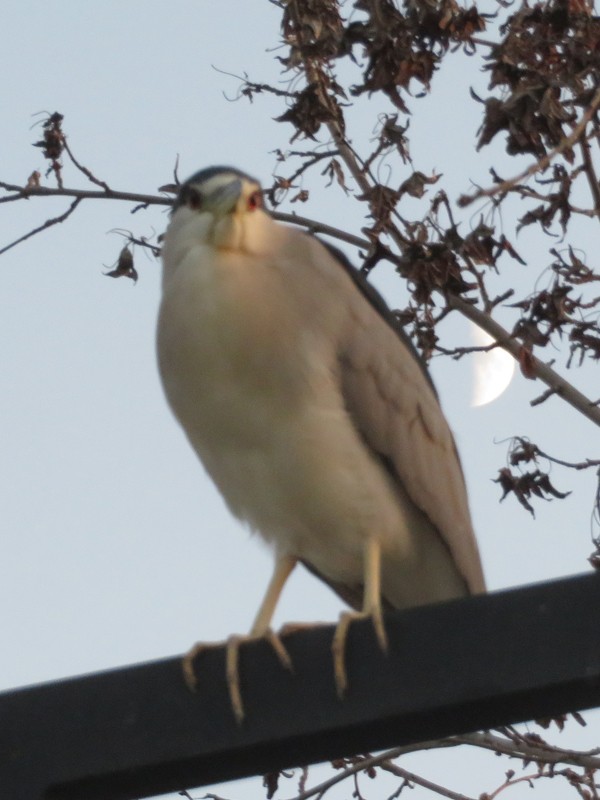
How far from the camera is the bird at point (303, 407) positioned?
322 cm

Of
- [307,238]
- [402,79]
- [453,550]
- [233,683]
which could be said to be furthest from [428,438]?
[233,683]

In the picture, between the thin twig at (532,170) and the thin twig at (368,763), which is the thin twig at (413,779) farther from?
the thin twig at (532,170)

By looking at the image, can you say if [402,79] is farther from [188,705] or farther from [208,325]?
[188,705]

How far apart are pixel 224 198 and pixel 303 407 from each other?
0.55m

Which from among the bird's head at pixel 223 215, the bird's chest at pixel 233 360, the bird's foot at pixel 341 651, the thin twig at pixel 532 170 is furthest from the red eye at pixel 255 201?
the bird's foot at pixel 341 651

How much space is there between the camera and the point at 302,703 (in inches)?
78.5

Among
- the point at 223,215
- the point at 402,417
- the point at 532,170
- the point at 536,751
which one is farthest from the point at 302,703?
the point at 536,751

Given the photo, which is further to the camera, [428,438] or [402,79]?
[402,79]

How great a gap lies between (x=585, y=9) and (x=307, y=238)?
934 millimetres

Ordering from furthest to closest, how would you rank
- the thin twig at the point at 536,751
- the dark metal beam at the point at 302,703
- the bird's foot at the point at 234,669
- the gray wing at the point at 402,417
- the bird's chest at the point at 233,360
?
the thin twig at the point at 536,751
the gray wing at the point at 402,417
the bird's chest at the point at 233,360
the bird's foot at the point at 234,669
the dark metal beam at the point at 302,703

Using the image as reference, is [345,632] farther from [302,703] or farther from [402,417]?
[402,417]

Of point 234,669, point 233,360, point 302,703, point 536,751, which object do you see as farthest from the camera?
point 536,751

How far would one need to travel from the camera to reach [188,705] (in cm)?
204

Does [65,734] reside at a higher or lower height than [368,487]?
lower
